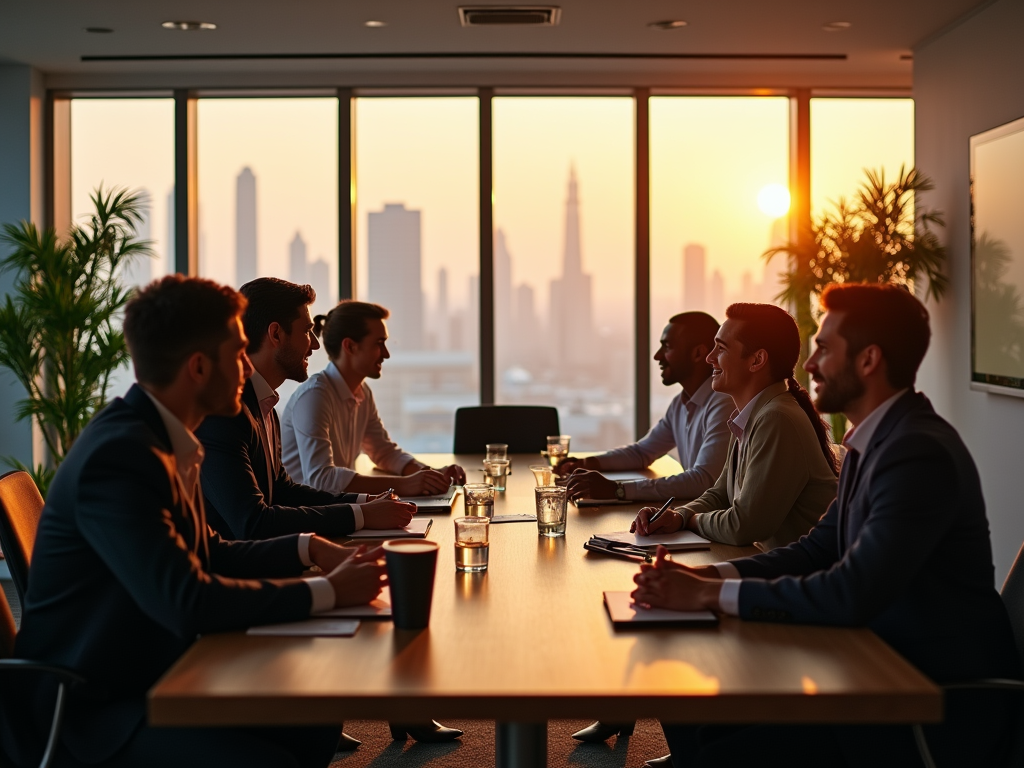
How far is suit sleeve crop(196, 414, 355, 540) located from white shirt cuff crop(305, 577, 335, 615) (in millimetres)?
748

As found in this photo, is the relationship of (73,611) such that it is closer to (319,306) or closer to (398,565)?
(398,565)

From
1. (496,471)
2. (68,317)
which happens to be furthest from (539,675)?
(68,317)

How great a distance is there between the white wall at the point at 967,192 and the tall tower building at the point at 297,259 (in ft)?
12.7

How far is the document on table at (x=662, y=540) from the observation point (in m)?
2.41

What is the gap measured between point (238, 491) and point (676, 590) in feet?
3.94

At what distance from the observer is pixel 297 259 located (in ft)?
22.2

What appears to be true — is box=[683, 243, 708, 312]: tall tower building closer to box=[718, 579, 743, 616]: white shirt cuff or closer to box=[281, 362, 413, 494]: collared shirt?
box=[281, 362, 413, 494]: collared shirt

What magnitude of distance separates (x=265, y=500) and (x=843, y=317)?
162 centimetres

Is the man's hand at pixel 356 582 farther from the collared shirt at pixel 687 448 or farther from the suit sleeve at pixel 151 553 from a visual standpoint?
the collared shirt at pixel 687 448

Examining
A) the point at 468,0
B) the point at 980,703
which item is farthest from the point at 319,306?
the point at 980,703

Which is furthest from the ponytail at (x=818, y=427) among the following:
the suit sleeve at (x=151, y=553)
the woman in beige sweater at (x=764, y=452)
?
the suit sleeve at (x=151, y=553)

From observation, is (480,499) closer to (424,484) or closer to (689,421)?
(424,484)

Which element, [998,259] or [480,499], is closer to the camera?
[480,499]

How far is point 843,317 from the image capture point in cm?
206
